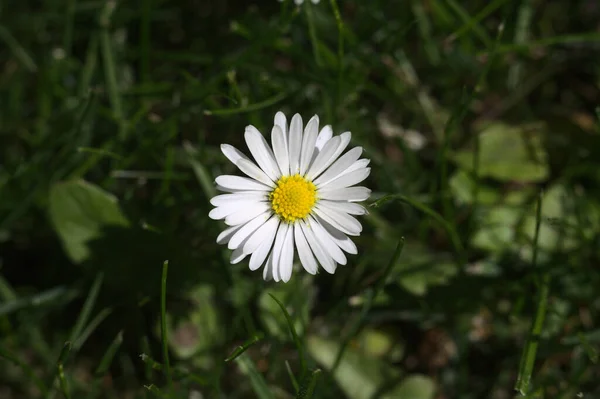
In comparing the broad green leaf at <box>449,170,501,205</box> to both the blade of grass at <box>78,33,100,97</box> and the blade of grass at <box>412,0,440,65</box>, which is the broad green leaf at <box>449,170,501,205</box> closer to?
the blade of grass at <box>412,0,440,65</box>

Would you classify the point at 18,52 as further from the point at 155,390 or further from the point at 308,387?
the point at 308,387

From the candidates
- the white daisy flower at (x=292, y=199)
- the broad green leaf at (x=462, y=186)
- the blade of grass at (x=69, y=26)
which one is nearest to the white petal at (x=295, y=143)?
the white daisy flower at (x=292, y=199)

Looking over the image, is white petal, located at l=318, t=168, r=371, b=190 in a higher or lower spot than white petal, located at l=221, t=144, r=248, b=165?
lower

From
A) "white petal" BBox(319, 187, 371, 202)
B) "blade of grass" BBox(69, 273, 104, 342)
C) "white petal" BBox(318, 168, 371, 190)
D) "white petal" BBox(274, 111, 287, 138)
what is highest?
"white petal" BBox(274, 111, 287, 138)

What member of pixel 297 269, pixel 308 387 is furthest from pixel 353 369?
pixel 308 387

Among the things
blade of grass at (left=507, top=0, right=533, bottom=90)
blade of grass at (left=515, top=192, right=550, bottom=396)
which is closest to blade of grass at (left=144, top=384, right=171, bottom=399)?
blade of grass at (left=515, top=192, right=550, bottom=396)

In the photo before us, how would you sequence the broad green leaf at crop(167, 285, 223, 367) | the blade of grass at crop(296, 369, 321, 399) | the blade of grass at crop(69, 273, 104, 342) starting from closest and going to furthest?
the blade of grass at crop(296, 369, 321, 399) < the blade of grass at crop(69, 273, 104, 342) < the broad green leaf at crop(167, 285, 223, 367)

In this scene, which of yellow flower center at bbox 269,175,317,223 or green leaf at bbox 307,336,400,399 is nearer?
yellow flower center at bbox 269,175,317,223

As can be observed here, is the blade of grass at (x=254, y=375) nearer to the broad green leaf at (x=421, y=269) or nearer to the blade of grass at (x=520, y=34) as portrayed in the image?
the broad green leaf at (x=421, y=269)
